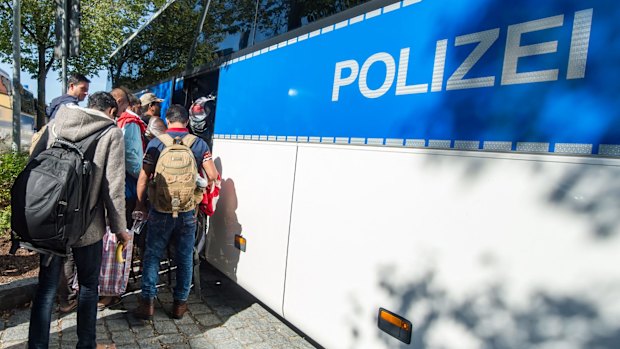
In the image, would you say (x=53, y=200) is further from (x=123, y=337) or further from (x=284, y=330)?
(x=284, y=330)

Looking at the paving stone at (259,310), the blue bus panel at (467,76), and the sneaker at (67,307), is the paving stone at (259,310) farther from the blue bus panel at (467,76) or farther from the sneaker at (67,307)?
the blue bus panel at (467,76)

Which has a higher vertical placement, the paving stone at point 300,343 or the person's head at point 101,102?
the person's head at point 101,102

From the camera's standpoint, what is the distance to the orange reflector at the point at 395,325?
2032 millimetres

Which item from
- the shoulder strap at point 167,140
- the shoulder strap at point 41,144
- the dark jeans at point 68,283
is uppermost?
the shoulder strap at point 167,140

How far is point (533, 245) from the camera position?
1.60 meters

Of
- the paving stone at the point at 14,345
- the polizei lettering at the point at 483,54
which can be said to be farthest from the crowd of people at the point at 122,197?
the polizei lettering at the point at 483,54

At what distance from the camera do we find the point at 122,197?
8.42ft

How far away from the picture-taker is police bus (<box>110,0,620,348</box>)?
147 cm

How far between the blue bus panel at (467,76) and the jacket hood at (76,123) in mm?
1277

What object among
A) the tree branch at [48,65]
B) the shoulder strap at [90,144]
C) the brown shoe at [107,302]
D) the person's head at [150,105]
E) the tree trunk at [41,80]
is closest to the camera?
the shoulder strap at [90,144]

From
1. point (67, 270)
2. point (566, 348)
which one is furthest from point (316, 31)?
point (67, 270)

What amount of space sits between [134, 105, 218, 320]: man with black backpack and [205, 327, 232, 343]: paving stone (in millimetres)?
366

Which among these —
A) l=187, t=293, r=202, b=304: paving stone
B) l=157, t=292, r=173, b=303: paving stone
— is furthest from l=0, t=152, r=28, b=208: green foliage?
l=187, t=293, r=202, b=304: paving stone

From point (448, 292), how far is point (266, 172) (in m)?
1.80
